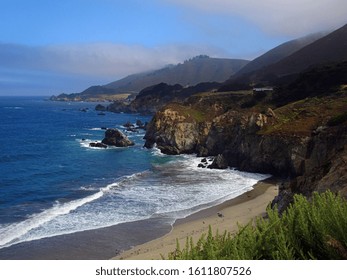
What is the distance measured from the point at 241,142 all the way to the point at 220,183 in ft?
38.2

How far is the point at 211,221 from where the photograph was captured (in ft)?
101

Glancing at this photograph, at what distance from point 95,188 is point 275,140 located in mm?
22671

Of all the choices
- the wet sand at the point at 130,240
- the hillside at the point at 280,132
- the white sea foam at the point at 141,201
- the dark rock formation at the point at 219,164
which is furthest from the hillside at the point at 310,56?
the wet sand at the point at 130,240

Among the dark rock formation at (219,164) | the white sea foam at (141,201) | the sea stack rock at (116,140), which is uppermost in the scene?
the sea stack rock at (116,140)

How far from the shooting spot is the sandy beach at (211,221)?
945 inches

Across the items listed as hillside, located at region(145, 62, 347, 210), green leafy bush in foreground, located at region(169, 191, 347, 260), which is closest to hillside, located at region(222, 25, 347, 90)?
hillside, located at region(145, 62, 347, 210)

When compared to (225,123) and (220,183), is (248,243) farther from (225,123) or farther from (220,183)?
(225,123)

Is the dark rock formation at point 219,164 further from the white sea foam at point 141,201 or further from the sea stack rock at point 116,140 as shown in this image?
the sea stack rock at point 116,140

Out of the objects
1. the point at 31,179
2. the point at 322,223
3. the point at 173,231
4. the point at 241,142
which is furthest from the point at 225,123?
the point at 322,223

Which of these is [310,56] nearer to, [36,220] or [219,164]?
[219,164]

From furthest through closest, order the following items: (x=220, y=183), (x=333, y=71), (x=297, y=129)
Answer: (x=333, y=71), (x=297, y=129), (x=220, y=183)

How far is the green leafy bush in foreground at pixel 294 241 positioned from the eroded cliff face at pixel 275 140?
13.4 meters

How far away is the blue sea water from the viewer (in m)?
30.4

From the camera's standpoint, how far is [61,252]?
78.8ft
